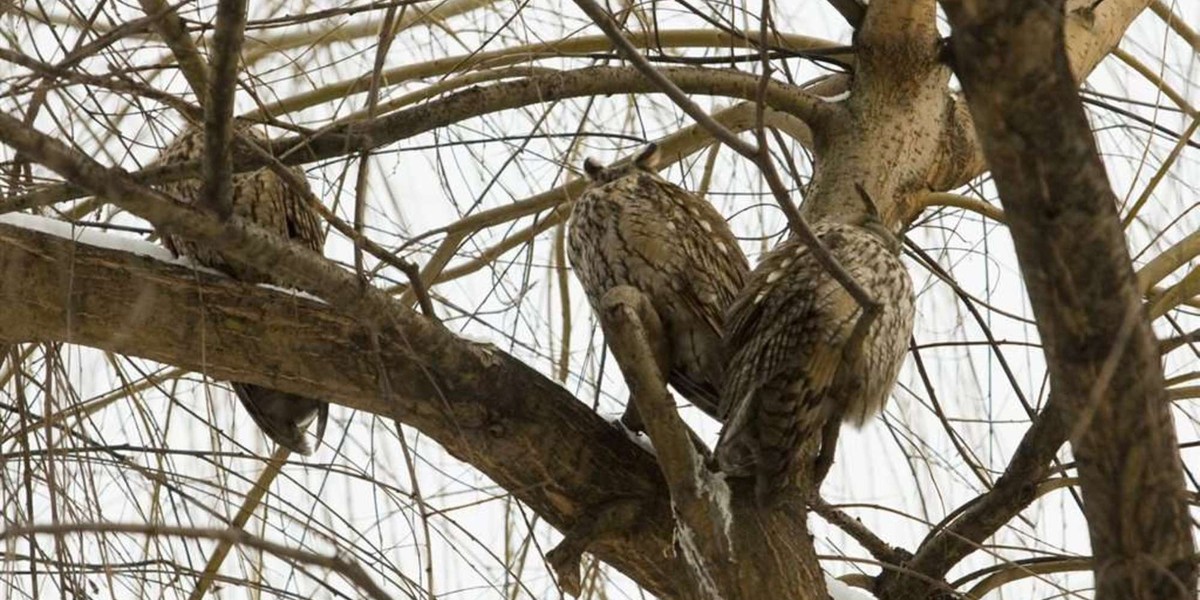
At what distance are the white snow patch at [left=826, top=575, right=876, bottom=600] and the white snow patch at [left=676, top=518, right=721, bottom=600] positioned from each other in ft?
1.13

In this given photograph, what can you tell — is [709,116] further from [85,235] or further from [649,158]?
[649,158]

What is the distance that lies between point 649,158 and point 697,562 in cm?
128

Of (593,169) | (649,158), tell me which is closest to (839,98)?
(649,158)

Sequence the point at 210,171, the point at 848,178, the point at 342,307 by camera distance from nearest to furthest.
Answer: the point at 210,171 < the point at 342,307 < the point at 848,178

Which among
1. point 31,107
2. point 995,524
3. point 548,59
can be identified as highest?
point 548,59

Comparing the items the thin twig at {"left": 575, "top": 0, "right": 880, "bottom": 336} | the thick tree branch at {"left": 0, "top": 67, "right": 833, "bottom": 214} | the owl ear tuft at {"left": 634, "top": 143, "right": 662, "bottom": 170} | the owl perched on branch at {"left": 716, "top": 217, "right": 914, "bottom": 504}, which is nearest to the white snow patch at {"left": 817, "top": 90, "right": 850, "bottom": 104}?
the thick tree branch at {"left": 0, "top": 67, "right": 833, "bottom": 214}

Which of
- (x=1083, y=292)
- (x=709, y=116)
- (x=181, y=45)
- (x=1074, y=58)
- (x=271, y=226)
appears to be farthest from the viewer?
(x=1074, y=58)

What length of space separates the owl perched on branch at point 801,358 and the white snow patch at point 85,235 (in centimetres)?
112

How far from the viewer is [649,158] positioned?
12.4ft

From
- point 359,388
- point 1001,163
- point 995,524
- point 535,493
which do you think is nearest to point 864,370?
point 995,524

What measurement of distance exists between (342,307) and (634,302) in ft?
2.23

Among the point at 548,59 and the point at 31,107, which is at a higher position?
the point at 548,59

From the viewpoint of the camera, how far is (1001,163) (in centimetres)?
177

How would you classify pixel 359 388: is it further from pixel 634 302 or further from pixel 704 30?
pixel 704 30
